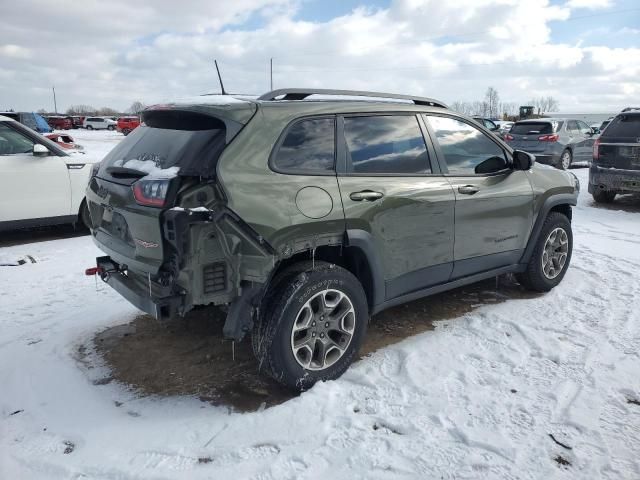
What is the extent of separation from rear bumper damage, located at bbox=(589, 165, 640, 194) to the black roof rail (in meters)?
6.22

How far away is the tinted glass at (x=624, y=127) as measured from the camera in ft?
29.5

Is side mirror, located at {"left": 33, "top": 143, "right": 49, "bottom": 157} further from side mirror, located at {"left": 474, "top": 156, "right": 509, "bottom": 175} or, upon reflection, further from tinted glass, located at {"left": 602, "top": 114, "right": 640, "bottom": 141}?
tinted glass, located at {"left": 602, "top": 114, "right": 640, "bottom": 141}

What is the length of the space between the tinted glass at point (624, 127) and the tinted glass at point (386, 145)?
683cm

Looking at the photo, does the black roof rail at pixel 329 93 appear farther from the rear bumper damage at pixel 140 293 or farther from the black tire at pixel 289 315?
the rear bumper damage at pixel 140 293

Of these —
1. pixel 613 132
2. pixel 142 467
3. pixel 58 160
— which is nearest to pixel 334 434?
pixel 142 467

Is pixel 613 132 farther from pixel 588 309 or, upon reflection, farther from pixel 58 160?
pixel 58 160

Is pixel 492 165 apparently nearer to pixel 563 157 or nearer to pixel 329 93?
pixel 329 93

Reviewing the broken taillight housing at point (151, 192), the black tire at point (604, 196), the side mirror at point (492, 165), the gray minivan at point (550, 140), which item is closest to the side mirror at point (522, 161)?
the side mirror at point (492, 165)

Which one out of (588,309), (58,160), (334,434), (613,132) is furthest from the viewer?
(613,132)

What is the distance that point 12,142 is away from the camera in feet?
22.5

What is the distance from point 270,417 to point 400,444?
29.0 inches

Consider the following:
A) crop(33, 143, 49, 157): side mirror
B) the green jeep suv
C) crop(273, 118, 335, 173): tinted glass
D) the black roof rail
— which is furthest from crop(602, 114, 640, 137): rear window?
crop(33, 143, 49, 157): side mirror

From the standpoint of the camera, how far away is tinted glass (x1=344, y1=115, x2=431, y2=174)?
3.52 m

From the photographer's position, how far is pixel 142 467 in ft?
8.49
